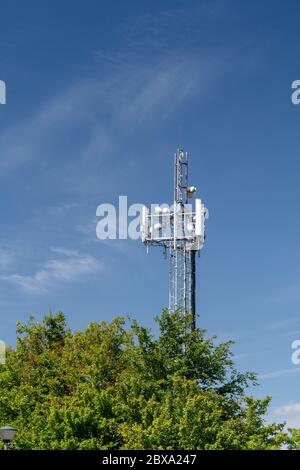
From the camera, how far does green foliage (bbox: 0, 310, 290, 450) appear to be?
3438 cm

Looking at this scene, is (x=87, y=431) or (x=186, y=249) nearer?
(x=87, y=431)

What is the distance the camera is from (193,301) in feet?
153

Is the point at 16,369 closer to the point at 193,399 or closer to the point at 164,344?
the point at 164,344

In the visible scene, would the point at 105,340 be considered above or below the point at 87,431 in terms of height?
above

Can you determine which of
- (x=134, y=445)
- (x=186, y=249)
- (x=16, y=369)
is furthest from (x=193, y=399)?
(x=16, y=369)

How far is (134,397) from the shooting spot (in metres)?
37.6

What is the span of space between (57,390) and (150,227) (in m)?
12.1

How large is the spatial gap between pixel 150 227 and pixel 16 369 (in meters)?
12.8

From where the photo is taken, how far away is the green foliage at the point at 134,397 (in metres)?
34.4
